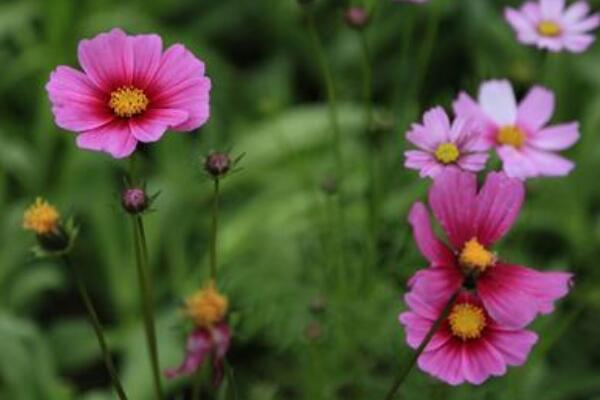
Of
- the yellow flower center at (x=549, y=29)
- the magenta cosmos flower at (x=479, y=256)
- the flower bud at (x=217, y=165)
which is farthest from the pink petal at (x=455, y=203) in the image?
the yellow flower center at (x=549, y=29)

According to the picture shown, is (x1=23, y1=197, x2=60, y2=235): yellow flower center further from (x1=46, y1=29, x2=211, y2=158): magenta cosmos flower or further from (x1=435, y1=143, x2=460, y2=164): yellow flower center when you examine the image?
(x1=435, y1=143, x2=460, y2=164): yellow flower center

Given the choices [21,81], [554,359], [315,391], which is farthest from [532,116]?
[21,81]

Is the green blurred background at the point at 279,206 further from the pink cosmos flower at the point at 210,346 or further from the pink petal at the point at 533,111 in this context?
the pink cosmos flower at the point at 210,346

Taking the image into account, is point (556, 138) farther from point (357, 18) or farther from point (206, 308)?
point (206, 308)

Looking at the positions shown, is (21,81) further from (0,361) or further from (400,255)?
(400,255)

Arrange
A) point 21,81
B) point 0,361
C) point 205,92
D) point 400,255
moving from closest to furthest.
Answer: point 205,92
point 400,255
point 0,361
point 21,81

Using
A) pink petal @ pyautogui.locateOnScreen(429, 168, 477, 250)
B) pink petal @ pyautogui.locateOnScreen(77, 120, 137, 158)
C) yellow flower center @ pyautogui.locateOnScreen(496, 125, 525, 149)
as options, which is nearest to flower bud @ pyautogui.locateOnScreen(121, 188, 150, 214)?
pink petal @ pyautogui.locateOnScreen(77, 120, 137, 158)

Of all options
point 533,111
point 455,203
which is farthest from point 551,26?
point 455,203
